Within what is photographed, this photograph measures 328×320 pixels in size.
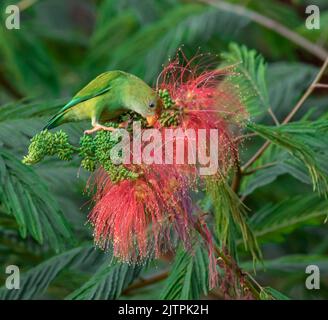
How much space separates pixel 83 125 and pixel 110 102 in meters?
0.11

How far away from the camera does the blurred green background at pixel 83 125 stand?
119 centimetres

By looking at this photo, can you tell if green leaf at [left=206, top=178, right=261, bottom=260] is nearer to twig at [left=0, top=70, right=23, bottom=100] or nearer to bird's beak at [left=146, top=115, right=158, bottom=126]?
bird's beak at [left=146, top=115, right=158, bottom=126]

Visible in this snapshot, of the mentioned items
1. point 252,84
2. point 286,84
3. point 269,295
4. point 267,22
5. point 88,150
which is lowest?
point 269,295

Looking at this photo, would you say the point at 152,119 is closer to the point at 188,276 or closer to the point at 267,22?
the point at 188,276

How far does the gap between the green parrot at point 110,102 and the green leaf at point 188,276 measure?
25 centimetres

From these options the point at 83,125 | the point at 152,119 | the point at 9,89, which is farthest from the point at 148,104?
the point at 9,89

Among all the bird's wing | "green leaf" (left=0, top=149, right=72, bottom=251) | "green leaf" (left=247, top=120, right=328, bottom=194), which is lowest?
"green leaf" (left=0, top=149, right=72, bottom=251)

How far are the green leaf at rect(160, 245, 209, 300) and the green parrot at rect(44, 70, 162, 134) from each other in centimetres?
25

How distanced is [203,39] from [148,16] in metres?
0.26

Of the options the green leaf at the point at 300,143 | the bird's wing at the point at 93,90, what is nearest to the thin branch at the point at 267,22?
the green leaf at the point at 300,143

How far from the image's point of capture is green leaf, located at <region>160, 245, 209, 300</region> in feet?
3.94

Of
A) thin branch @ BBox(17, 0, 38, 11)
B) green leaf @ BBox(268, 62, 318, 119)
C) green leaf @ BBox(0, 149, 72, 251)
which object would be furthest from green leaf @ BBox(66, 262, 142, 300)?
thin branch @ BBox(17, 0, 38, 11)

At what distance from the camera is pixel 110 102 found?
108 cm

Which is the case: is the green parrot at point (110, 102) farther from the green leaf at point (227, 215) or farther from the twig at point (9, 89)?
the twig at point (9, 89)
